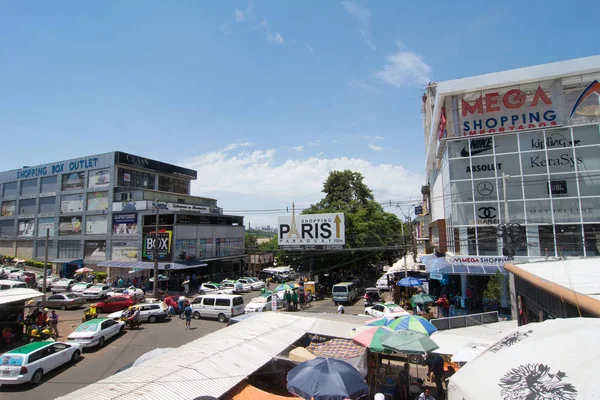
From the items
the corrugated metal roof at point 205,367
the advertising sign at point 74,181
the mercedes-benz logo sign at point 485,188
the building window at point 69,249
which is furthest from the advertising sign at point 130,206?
the mercedes-benz logo sign at point 485,188

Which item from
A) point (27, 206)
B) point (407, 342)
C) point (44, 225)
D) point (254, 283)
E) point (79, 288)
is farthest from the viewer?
point (27, 206)

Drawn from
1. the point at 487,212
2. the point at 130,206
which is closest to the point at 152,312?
the point at 130,206

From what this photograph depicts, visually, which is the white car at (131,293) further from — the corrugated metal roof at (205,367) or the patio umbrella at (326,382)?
the patio umbrella at (326,382)

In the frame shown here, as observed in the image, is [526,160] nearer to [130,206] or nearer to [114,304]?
[114,304]

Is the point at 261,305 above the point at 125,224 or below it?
below

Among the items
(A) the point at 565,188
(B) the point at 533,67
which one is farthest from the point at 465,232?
(B) the point at 533,67

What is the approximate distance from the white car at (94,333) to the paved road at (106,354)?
1.40 ft

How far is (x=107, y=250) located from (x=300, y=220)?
25.5 meters

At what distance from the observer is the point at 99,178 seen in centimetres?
4597

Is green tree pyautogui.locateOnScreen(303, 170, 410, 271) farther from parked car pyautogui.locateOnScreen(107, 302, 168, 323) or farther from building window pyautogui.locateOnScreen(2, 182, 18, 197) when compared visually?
building window pyautogui.locateOnScreen(2, 182, 18, 197)

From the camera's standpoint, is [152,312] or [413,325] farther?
[152,312]

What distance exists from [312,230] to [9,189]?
53889mm

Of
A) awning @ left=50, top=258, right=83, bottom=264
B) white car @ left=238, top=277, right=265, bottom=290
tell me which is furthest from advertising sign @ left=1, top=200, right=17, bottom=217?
white car @ left=238, top=277, right=265, bottom=290

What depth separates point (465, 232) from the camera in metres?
25.0
